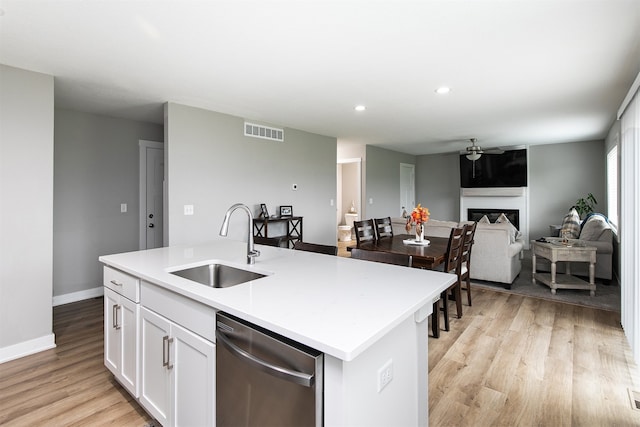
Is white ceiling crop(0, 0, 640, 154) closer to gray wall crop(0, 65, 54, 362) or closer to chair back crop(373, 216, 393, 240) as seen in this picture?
gray wall crop(0, 65, 54, 362)

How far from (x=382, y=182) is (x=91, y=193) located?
5477mm

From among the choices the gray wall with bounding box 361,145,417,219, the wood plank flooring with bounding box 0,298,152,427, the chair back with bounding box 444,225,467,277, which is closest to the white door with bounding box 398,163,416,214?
the gray wall with bounding box 361,145,417,219

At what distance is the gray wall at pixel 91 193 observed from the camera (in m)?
3.93

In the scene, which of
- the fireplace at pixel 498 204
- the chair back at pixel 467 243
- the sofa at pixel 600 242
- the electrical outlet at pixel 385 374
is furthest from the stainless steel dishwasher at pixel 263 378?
the fireplace at pixel 498 204

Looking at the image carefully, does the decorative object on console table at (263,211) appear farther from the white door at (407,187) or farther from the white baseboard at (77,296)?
the white door at (407,187)

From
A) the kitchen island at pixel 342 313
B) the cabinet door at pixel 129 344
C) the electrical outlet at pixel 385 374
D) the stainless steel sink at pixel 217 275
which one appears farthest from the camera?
the stainless steel sink at pixel 217 275

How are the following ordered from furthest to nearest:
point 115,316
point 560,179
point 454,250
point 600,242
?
1. point 560,179
2. point 600,242
3. point 454,250
4. point 115,316

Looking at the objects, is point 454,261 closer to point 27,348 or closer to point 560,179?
point 27,348

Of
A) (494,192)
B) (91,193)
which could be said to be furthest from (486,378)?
(494,192)

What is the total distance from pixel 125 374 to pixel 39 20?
225 cm

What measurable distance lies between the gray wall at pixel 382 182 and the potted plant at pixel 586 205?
3.65 metres

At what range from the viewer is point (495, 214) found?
785 centimetres

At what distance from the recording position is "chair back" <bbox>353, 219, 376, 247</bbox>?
381 centimetres

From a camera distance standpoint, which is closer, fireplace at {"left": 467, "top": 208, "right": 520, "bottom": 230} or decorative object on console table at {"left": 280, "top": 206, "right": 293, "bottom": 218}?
decorative object on console table at {"left": 280, "top": 206, "right": 293, "bottom": 218}
